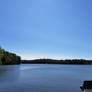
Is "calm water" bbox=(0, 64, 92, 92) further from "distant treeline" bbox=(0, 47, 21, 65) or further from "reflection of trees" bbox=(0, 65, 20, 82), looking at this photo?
"distant treeline" bbox=(0, 47, 21, 65)

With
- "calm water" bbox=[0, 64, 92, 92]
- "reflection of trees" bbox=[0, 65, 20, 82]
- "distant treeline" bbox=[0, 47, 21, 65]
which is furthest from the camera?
"distant treeline" bbox=[0, 47, 21, 65]

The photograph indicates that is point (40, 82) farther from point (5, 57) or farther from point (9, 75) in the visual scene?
point (5, 57)

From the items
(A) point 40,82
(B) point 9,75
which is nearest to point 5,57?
(B) point 9,75

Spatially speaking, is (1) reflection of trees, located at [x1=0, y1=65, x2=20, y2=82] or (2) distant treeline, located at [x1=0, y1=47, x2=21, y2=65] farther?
(2) distant treeline, located at [x1=0, y1=47, x2=21, y2=65]

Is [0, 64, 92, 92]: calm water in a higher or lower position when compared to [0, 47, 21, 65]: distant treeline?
lower

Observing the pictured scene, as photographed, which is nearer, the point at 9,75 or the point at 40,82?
the point at 40,82

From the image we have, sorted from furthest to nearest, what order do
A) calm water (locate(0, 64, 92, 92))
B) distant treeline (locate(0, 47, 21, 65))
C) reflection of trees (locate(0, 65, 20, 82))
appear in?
distant treeline (locate(0, 47, 21, 65)) < reflection of trees (locate(0, 65, 20, 82)) < calm water (locate(0, 64, 92, 92))

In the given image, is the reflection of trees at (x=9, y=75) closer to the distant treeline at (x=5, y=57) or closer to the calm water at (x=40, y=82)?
the calm water at (x=40, y=82)

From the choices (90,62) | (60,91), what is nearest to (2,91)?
(60,91)

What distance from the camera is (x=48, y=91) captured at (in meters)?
7.52

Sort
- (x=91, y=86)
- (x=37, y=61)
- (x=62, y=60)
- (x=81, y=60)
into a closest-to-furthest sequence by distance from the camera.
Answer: (x=91, y=86) < (x=81, y=60) < (x=62, y=60) < (x=37, y=61)

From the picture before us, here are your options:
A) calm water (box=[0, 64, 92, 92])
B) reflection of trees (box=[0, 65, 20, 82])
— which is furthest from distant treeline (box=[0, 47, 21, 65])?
calm water (box=[0, 64, 92, 92])

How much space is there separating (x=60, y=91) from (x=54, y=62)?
107 metres

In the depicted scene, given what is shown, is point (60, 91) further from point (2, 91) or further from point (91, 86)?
point (2, 91)
